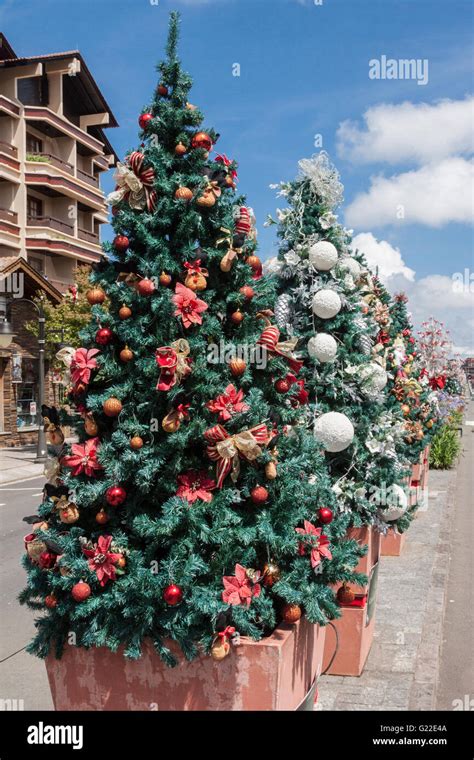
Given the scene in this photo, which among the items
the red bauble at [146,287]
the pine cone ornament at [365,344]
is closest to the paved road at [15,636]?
the red bauble at [146,287]

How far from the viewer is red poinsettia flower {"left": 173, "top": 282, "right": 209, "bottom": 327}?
→ 3.19 m

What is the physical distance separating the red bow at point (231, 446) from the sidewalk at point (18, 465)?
529 inches

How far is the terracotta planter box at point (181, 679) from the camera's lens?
305cm

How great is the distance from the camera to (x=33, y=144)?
30578 millimetres

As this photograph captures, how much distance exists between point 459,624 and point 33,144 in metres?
29.4

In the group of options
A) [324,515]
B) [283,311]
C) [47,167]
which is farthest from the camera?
[47,167]

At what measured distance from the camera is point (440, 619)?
6676 millimetres

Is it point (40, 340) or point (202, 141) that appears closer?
point (202, 141)

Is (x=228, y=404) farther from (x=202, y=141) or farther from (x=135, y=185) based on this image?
(x=202, y=141)

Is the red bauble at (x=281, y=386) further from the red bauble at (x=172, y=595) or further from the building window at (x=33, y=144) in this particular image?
the building window at (x=33, y=144)

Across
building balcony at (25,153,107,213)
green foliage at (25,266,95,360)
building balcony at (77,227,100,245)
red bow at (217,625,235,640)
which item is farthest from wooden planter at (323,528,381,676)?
building balcony at (77,227,100,245)

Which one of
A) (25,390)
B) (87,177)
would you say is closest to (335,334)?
(25,390)
